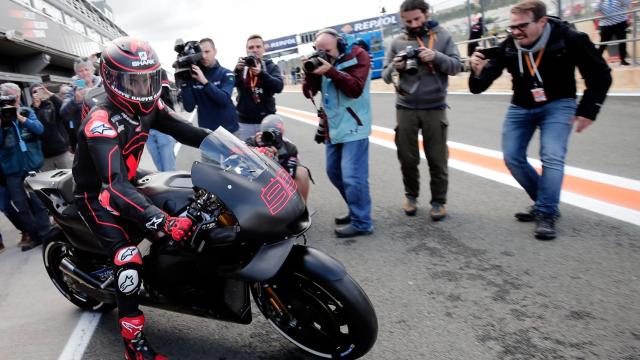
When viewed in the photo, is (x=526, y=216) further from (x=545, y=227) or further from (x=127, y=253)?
(x=127, y=253)

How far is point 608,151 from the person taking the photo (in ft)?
20.7

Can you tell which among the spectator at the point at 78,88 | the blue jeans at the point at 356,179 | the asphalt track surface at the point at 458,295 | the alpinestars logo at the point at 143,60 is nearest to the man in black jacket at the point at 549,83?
the asphalt track surface at the point at 458,295

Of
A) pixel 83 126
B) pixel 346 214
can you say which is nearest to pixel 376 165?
pixel 346 214

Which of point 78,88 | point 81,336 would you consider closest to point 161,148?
point 78,88

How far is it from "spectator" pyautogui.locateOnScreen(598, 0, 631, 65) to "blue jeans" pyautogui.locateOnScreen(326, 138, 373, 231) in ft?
27.6

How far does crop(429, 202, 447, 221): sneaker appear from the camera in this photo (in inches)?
187

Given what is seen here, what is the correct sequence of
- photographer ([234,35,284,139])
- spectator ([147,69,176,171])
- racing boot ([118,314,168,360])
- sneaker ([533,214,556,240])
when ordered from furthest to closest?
spectator ([147,69,176,171]) → photographer ([234,35,284,139]) → sneaker ([533,214,556,240]) → racing boot ([118,314,168,360])

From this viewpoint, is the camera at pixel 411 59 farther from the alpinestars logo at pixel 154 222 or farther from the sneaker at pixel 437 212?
the alpinestars logo at pixel 154 222

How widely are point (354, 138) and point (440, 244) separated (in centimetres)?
123

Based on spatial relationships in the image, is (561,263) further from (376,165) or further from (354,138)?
(376,165)

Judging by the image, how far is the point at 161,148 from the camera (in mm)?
6316

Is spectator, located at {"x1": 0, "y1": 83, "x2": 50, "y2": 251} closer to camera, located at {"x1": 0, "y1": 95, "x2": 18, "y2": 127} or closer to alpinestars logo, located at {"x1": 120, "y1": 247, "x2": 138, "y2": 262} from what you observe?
camera, located at {"x1": 0, "y1": 95, "x2": 18, "y2": 127}

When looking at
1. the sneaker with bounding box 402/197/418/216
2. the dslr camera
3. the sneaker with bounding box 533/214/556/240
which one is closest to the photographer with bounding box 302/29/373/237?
the sneaker with bounding box 402/197/418/216

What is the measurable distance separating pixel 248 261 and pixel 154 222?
1.71 feet
